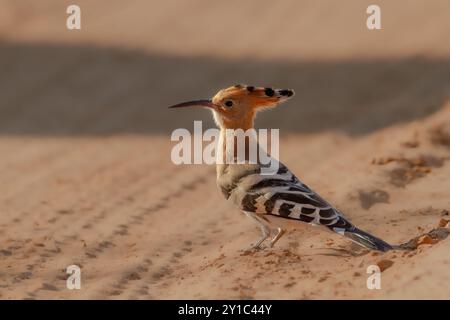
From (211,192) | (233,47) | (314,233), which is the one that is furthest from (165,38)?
(314,233)

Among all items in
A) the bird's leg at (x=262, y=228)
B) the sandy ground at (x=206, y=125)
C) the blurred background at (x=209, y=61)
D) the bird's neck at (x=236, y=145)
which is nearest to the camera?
the sandy ground at (x=206, y=125)

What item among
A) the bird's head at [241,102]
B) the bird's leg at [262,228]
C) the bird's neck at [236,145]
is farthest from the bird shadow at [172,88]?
the bird's leg at [262,228]

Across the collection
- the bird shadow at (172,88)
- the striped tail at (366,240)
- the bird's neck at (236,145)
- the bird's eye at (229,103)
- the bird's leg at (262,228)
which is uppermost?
the bird shadow at (172,88)

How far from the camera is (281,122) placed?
540 inches

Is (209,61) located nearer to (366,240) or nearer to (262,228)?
(262,228)

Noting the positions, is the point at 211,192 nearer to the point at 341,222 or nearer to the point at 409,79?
the point at 341,222

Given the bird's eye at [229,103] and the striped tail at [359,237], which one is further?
the bird's eye at [229,103]

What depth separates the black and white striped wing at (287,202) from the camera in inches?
303

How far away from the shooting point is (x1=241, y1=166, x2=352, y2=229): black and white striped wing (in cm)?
771

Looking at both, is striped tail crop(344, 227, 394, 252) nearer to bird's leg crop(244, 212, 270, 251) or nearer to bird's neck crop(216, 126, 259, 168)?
bird's leg crop(244, 212, 270, 251)

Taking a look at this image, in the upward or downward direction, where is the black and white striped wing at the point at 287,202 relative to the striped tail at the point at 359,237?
upward

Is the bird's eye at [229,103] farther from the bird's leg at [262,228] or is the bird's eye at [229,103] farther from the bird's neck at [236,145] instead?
the bird's leg at [262,228]

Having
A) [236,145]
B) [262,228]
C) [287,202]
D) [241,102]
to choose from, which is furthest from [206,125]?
[287,202]

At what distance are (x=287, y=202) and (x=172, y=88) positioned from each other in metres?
7.55
